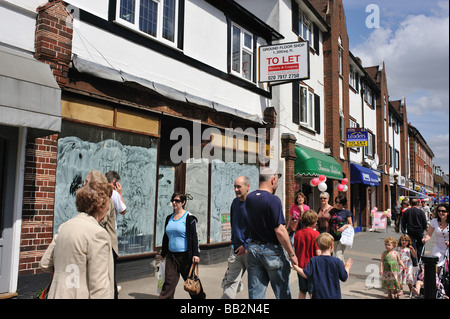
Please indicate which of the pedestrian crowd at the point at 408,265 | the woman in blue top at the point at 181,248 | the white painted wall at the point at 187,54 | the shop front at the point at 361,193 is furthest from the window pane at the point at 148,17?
the shop front at the point at 361,193

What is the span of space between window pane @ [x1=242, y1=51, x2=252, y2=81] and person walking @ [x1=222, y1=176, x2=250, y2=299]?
6656 mm

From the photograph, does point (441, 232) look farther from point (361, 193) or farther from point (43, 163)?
point (361, 193)

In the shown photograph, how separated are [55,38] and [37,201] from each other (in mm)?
2513

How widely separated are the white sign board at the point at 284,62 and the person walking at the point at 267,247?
24.1 ft

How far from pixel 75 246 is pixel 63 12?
4.76 metres

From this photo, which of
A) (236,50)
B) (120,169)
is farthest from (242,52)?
(120,169)

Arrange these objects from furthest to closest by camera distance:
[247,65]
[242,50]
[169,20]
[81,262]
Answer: [247,65] → [242,50] → [169,20] → [81,262]

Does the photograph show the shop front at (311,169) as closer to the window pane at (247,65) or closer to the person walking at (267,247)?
the window pane at (247,65)

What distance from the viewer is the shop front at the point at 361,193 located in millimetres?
20109

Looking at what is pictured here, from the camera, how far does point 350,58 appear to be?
834 inches

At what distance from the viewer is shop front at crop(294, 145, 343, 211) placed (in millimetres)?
13203

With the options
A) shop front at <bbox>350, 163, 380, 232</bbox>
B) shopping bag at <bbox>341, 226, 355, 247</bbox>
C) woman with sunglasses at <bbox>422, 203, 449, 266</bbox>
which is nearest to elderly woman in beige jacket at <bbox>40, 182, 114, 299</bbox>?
shopping bag at <bbox>341, 226, 355, 247</bbox>

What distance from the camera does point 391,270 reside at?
21.2 feet
